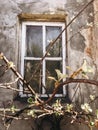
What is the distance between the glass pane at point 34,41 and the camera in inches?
175

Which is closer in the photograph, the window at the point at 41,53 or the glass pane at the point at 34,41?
the window at the point at 41,53

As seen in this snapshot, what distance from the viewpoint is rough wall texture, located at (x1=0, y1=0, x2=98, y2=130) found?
4281 millimetres

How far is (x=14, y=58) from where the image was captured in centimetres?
426

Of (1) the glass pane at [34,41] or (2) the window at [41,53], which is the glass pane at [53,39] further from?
(1) the glass pane at [34,41]

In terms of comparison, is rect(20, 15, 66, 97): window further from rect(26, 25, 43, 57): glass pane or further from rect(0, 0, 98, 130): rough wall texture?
rect(0, 0, 98, 130): rough wall texture

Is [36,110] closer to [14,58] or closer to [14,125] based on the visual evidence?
[14,125]

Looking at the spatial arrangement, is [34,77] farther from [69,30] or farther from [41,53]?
[69,30]

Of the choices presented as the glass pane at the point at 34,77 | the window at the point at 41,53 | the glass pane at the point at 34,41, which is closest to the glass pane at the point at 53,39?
the window at the point at 41,53

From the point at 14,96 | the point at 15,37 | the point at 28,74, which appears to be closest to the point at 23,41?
the point at 15,37

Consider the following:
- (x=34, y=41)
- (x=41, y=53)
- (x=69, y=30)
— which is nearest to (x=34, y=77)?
(x=41, y=53)

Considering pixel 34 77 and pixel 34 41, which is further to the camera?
pixel 34 41

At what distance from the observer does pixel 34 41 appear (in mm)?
4520

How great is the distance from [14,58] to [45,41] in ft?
1.77

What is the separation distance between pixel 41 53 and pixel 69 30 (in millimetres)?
510
